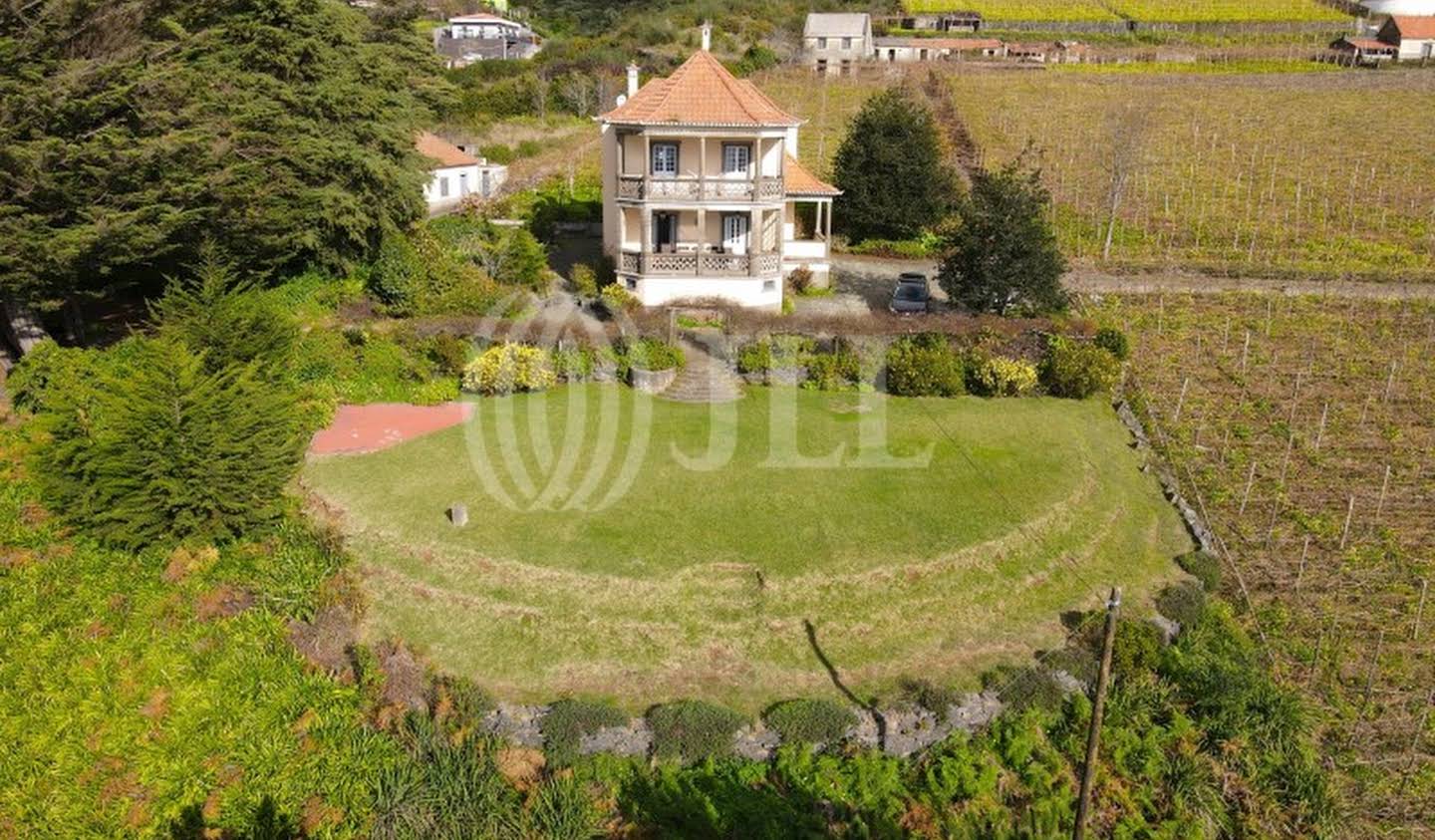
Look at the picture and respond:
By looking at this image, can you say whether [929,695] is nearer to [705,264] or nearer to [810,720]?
[810,720]

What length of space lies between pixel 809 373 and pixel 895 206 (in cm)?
1545

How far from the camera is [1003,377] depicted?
25.8 m

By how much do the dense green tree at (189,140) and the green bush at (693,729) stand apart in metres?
18.3

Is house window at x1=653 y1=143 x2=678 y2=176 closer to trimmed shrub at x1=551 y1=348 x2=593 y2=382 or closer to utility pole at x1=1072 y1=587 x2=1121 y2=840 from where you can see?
trimmed shrub at x1=551 y1=348 x2=593 y2=382

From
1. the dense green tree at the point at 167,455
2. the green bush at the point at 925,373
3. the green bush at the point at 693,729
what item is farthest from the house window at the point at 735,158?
the green bush at the point at 693,729

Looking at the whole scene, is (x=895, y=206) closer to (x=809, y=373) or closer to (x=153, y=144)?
(x=809, y=373)

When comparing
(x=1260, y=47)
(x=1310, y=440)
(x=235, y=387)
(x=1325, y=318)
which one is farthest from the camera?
(x=1260, y=47)

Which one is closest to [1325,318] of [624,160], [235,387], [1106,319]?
[1106,319]

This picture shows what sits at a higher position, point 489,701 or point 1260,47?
point 1260,47

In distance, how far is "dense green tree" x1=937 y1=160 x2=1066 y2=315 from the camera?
27.5 meters

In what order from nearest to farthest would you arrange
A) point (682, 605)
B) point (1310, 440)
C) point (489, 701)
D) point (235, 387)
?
point (489, 701) < point (682, 605) < point (235, 387) < point (1310, 440)

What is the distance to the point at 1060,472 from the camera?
846 inches

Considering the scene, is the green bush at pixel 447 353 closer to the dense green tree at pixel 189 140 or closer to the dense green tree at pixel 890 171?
the dense green tree at pixel 189 140

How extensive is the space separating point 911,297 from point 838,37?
58.6m
